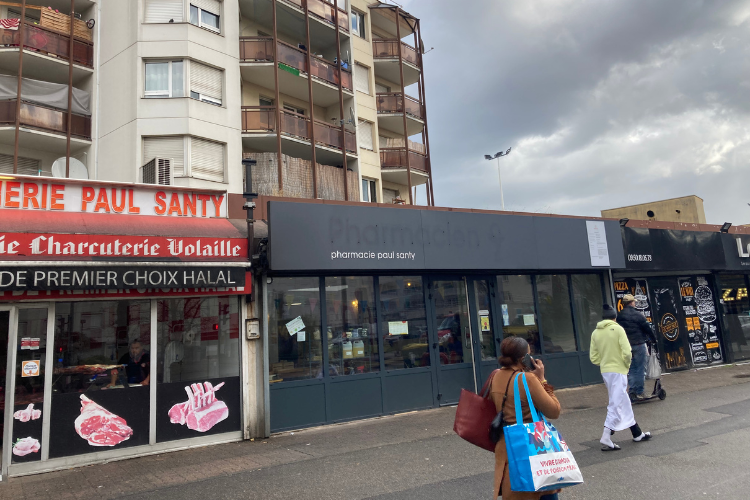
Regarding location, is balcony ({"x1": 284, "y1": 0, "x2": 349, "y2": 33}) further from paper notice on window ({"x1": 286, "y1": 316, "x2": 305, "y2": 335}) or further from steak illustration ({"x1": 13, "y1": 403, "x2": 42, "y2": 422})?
steak illustration ({"x1": 13, "y1": 403, "x2": 42, "y2": 422})

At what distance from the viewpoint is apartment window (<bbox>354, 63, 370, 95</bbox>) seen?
2539 cm

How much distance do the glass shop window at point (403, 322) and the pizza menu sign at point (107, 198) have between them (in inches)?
135

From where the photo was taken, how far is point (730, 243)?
48.3ft

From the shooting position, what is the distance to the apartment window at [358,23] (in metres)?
26.0

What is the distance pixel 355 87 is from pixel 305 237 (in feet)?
59.9

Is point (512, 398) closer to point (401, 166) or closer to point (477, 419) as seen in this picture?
point (477, 419)

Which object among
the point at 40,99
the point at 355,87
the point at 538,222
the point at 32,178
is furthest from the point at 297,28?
the point at 32,178

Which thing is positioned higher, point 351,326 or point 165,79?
point 165,79

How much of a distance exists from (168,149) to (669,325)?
1600 cm

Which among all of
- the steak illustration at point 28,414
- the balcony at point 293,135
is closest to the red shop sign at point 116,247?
the steak illustration at point 28,414

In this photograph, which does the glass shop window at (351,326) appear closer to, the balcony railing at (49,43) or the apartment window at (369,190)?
the balcony railing at (49,43)

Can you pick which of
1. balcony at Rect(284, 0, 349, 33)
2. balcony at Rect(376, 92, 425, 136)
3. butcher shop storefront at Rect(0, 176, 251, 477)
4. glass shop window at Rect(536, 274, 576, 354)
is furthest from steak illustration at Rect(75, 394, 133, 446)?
balcony at Rect(376, 92, 425, 136)

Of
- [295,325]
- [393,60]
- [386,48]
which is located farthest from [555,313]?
[386,48]

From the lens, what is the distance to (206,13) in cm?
1855
